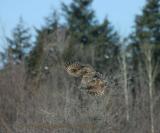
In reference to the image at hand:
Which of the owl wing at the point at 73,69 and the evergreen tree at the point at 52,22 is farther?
the evergreen tree at the point at 52,22

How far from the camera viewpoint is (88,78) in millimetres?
6797

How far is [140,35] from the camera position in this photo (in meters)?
45.7

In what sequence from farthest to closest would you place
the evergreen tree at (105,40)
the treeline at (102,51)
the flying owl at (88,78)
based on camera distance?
1. the evergreen tree at (105,40)
2. the treeline at (102,51)
3. the flying owl at (88,78)

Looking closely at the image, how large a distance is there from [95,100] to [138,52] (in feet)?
119

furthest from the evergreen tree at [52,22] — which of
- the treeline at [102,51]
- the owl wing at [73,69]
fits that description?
the owl wing at [73,69]

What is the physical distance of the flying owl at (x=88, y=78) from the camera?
264 inches

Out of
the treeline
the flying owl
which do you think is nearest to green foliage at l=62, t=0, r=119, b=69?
the treeline

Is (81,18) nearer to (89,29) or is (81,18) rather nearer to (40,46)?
(89,29)

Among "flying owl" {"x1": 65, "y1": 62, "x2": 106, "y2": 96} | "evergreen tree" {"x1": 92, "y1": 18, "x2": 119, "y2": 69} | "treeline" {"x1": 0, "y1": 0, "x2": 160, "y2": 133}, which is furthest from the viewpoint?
"evergreen tree" {"x1": 92, "y1": 18, "x2": 119, "y2": 69}

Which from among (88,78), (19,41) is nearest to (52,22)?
(19,41)

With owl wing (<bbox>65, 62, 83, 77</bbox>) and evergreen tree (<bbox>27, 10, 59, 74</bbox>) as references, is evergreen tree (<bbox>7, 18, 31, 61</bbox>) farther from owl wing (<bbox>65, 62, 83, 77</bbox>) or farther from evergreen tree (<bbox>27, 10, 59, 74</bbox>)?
owl wing (<bbox>65, 62, 83, 77</bbox>)

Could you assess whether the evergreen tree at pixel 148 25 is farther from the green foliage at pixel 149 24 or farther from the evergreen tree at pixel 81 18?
the evergreen tree at pixel 81 18

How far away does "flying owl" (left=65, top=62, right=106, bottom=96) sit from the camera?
671 cm

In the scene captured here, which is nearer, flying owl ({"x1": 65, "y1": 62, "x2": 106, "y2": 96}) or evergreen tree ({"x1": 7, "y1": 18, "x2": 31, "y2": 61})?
flying owl ({"x1": 65, "y1": 62, "x2": 106, "y2": 96})
